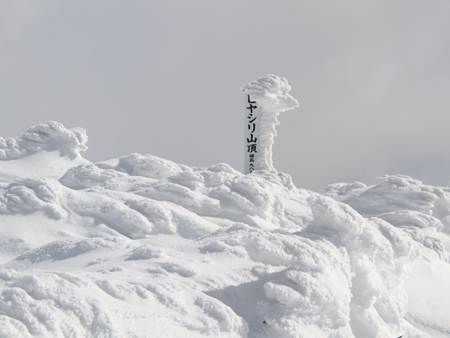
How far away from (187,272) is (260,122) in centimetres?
1358

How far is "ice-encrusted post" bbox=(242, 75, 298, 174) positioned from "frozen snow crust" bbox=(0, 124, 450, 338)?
792cm

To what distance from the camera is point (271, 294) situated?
4.67m

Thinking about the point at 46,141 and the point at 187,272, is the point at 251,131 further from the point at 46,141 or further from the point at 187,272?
the point at 187,272

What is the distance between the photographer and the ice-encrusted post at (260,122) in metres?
18.0

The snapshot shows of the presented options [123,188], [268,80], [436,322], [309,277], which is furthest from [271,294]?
[268,80]

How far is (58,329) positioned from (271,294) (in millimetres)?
2076

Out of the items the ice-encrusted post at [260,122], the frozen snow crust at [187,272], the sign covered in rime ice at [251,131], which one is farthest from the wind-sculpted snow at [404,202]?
the sign covered in rime ice at [251,131]

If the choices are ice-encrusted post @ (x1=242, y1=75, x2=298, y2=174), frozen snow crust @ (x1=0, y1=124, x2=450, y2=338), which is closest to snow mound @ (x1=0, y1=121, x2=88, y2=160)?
ice-encrusted post @ (x1=242, y1=75, x2=298, y2=174)

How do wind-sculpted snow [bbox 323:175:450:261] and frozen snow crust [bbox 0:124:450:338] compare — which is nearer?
frozen snow crust [bbox 0:124:450:338]

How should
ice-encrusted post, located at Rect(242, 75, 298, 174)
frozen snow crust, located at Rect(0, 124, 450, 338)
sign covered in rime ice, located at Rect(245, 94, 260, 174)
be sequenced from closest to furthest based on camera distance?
frozen snow crust, located at Rect(0, 124, 450, 338), ice-encrusted post, located at Rect(242, 75, 298, 174), sign covered in rime ice, located at Rect(245, 94, 260, 174)

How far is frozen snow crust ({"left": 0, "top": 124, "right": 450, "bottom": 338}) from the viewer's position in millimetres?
3857

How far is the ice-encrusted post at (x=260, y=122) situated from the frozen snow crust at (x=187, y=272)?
7.92 metres

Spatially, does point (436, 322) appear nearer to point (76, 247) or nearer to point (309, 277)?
point (309, 277)

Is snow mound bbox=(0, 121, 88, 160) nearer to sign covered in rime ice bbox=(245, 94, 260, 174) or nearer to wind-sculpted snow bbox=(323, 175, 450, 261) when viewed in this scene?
sign covered in rime ice bbox=(245, 94, 260, 174)
